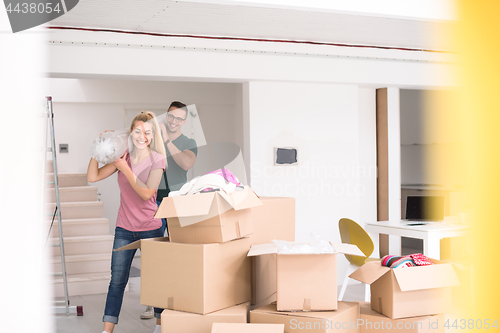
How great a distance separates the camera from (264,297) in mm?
2438

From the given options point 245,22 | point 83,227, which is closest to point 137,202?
point 245,22

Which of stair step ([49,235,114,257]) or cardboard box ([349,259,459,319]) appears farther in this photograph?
stair step ([49,235,114,257])

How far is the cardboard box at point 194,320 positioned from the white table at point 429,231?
6.07 feet

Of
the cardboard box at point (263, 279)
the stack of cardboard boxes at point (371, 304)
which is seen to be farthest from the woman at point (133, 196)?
the stack of cardboard boxes at point (371, 304)

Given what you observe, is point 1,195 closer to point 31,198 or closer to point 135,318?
point 31,198

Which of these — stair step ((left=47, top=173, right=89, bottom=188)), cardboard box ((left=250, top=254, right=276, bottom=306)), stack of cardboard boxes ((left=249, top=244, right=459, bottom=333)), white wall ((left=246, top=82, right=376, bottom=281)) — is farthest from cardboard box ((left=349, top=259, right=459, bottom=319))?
stair step ((left=47, top=173, right=89, bottom=188))

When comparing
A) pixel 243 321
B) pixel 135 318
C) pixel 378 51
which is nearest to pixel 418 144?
pixel 378 51

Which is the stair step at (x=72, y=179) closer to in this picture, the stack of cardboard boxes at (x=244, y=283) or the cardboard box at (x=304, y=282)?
the stack of cardboard boxes at (x=244, y=283)

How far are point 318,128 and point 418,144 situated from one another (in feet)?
11.0

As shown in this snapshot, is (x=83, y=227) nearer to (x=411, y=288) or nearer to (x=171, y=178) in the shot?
(x=171, y=178)

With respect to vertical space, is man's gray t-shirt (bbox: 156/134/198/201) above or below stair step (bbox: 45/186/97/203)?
above

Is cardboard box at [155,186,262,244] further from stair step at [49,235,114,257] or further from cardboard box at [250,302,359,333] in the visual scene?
A: stair step at [49,235,114,257]

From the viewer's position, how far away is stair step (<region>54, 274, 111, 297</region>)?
4.27 meters

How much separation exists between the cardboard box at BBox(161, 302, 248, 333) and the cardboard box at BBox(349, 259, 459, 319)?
0.62 meters
